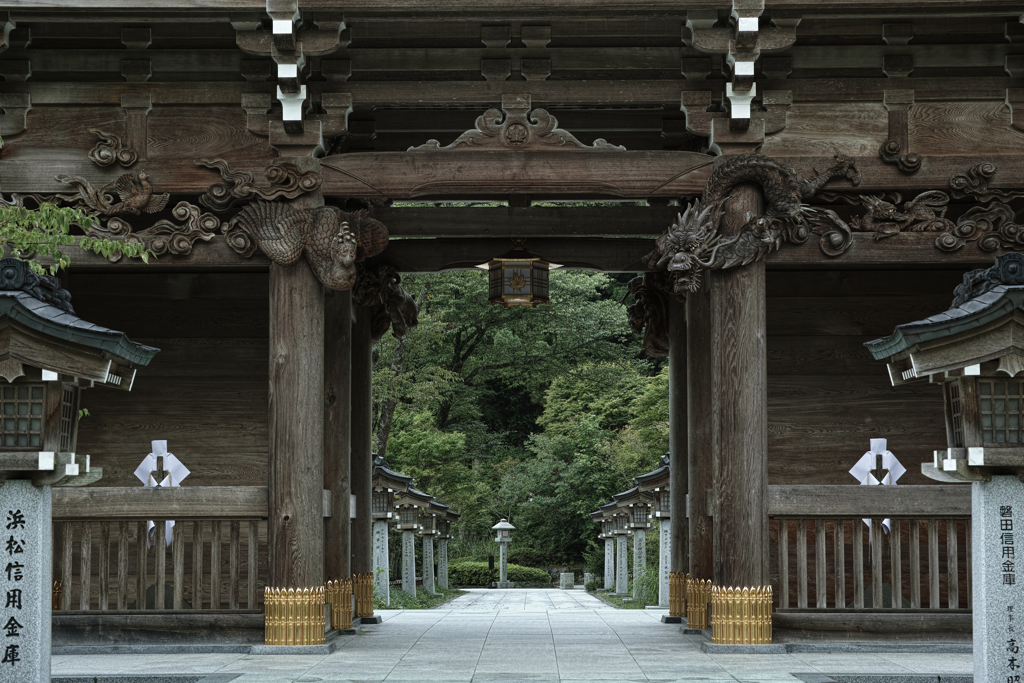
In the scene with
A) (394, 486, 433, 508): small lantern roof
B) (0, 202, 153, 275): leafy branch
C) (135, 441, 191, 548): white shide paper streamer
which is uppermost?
(0, 202, 153, 275): leafy branch

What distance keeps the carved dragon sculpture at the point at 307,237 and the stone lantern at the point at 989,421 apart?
5.03 m

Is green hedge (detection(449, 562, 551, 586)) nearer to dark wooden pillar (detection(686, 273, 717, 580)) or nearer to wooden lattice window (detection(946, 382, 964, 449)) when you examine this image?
dark wooden pillar (detection(686, 273, 717, 580))

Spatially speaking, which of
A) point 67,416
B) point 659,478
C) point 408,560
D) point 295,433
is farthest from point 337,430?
point 408,560

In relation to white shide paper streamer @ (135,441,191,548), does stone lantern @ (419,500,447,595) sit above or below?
below

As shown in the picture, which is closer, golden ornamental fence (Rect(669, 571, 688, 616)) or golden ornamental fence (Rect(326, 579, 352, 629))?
golden ornamental fence (Rect(326, 579, 352, 629))

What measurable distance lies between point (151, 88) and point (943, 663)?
8.30 metres

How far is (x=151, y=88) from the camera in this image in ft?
35.3

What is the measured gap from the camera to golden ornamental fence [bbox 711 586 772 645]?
982 centimetres

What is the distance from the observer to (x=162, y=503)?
10.3 metres

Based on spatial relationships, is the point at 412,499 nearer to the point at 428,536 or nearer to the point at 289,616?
the point at 428,536

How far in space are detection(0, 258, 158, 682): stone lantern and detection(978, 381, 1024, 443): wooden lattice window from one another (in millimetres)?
5156

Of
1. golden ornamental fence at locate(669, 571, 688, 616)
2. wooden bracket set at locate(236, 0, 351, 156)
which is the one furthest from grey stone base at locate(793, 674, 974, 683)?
wooden bracket set at locate(236, 0, 351, 156)

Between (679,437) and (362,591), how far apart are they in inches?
163

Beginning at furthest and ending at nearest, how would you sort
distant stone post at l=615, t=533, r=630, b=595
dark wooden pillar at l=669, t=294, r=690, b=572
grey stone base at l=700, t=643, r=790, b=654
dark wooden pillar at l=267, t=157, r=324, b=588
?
distant stone post at l=615, t=533, r=630, b=595 → dark wooden pillar at l=669, t=294, r=690, b=572 → dark wooden pillar at l=267, t=157, r=324, b=588 → grey stone base at l=700, t=643, r=790, b=654
